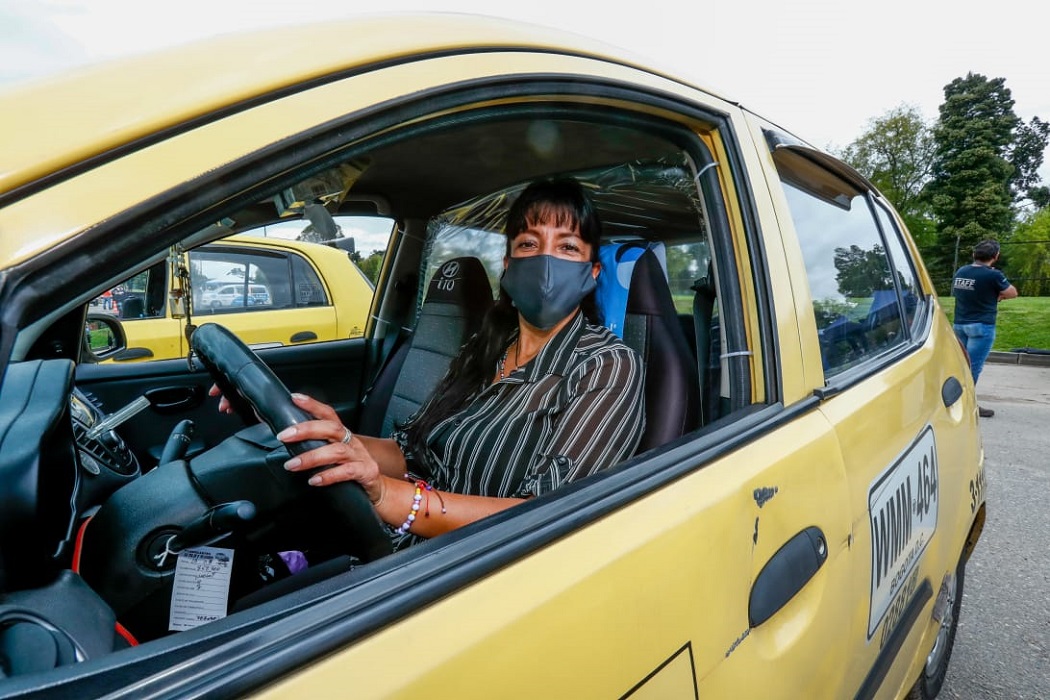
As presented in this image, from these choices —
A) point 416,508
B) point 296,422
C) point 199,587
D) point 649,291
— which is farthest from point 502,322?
point 199,587

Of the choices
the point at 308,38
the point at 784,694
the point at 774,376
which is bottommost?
the point at 784,694

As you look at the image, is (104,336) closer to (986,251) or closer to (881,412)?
(881,412)

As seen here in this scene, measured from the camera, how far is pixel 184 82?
0.65 metres

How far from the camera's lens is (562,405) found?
5.15 feet

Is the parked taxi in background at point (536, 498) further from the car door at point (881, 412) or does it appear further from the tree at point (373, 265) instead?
the tree at point (373, 265)

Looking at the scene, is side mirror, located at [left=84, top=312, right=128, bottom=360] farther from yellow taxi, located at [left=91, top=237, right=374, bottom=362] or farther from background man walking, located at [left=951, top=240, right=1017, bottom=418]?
background man walking, located at [left=951, top=240, right=1017, bottom=418]

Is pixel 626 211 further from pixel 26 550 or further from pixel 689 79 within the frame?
pixel 26 550

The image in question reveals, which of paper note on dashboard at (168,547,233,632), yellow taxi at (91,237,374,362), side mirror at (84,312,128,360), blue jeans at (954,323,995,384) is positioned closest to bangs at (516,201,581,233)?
paper note on dashboard at (168,547,233,632)

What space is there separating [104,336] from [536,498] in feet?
9.31

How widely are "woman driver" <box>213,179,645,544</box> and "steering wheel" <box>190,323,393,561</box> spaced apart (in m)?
0.08

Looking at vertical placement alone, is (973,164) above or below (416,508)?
above

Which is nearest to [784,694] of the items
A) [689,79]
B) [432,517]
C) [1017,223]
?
[432,517]

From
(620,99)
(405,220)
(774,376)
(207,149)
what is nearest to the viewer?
(207,149)

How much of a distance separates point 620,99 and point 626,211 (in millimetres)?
1321
